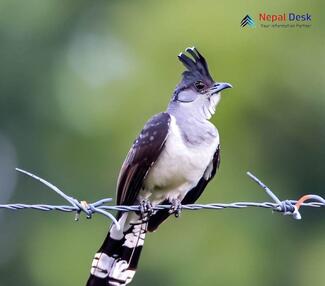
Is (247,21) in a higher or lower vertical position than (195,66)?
higher

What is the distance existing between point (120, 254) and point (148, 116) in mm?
5341

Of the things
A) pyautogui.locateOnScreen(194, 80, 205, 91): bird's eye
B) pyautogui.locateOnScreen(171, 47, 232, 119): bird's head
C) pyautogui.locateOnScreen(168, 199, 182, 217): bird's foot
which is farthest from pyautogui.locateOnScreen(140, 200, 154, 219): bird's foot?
pyautogui.locateOnScreen(194, 80, 205, 91): bird's eye

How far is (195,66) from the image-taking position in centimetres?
677

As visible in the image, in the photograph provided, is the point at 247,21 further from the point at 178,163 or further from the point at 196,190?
the point at 178,163

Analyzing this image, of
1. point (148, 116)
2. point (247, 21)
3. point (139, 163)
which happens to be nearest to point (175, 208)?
point (139, 163)

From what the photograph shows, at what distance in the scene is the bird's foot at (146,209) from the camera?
20.0 feet

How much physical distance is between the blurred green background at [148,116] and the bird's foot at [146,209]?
194 inches

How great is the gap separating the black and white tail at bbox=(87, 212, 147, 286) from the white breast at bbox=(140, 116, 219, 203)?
0.79ft

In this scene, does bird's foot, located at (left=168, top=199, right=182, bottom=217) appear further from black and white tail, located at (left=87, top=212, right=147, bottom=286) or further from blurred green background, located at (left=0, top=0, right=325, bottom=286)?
blurred green background, located at (left=0, top=0, right=325, bottom=286)

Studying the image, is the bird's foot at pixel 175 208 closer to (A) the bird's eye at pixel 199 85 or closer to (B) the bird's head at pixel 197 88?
(B) the bird's head at pixel 197 88

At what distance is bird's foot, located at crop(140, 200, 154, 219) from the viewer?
611 cm

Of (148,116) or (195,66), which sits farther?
(148,116)

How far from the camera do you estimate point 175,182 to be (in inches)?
246

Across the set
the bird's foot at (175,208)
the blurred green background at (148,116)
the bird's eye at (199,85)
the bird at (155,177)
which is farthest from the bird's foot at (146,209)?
the blurred green background at (148,116)
